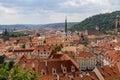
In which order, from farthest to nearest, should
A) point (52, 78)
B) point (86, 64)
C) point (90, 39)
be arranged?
point (90, 39)
point (86, 64)
point (52, 78)

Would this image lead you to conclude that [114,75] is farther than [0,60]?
No

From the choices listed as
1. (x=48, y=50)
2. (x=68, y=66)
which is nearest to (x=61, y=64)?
(x=68, y=66)

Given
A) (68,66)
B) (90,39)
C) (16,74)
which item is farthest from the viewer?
(90,39)

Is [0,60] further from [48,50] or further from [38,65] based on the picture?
[38,65]

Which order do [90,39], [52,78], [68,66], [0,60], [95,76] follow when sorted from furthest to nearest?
[90,39] < [0,60] < [68,66] < [95,76] < [52,78]

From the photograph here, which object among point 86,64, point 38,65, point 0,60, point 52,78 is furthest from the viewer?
point 0,60

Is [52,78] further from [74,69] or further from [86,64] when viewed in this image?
[86,64]

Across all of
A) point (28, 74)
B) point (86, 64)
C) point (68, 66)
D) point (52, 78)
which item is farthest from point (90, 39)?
point (28, 74)

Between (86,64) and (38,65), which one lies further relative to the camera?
(86,64)

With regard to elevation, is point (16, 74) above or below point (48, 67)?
above
